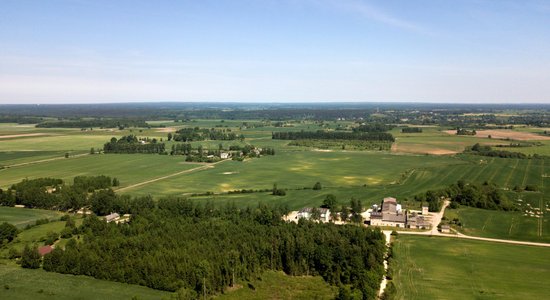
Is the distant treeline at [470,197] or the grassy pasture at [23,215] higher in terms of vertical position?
the distant treeline at [470,197]

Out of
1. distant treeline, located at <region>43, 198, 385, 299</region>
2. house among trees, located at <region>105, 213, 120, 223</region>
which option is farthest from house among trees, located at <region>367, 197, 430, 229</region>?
house among trees, located at <region>105, 213, 120, 223</region>

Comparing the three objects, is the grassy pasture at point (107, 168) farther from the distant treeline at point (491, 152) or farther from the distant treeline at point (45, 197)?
the distant treeline at point (491, 152)

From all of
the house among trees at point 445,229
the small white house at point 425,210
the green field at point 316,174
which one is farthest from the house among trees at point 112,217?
the small white house at point 425,210

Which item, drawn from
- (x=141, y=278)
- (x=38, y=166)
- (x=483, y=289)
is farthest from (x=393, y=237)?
(x=38, y=166)

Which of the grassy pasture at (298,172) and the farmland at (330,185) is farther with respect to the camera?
the grassy pasture at (298,172)

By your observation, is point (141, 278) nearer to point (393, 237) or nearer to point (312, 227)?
point (312, 227)

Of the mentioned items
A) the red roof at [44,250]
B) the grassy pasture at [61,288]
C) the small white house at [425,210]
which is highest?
the red roof at [44,250]

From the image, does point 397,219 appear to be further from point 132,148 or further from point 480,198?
point 132,148
